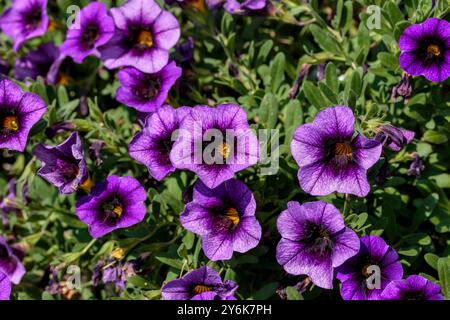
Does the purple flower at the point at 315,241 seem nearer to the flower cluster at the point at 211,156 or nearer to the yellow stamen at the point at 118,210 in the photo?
the flower cluster at the point at 211,156

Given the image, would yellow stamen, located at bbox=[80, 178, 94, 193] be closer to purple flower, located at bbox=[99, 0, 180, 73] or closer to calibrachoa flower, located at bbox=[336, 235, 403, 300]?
purple flower, located at bbox=[99, 0, 180, 73]

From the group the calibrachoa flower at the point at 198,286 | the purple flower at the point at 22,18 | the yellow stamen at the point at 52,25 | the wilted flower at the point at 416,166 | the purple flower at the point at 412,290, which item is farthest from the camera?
the yellow stamen at the point at 52,25

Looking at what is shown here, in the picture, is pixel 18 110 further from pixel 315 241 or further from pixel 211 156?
pixel 315 241

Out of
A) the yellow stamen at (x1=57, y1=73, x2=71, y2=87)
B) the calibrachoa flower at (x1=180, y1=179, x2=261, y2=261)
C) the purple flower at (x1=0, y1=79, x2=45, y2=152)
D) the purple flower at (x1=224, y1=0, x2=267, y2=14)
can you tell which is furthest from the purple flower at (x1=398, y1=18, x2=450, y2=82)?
the yellow stamen at (x1=57, y1=73, x2=71, y2=87)

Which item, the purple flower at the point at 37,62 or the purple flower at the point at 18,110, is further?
the purple flower at the point at 37,62

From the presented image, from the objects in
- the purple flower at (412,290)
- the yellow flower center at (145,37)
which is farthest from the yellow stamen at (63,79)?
the purple flower at (412,290)
